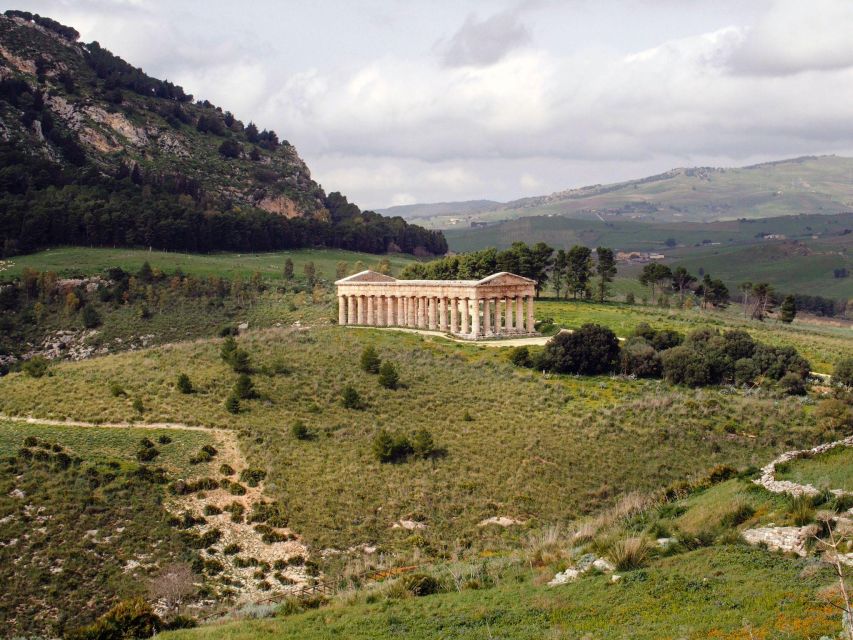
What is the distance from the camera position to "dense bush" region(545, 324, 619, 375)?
66.7 metres

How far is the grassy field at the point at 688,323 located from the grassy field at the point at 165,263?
121 feet

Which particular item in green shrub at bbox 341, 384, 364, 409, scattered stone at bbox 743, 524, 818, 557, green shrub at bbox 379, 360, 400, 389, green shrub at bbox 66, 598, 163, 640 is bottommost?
green shrub at bbox 66, 598, 163, 640

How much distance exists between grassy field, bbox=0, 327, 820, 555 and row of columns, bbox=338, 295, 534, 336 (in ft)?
30.8

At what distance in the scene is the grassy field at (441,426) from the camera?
45.5 m

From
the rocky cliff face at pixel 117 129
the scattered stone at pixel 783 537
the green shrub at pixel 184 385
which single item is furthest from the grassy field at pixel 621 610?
the rocky cliff face at pixel 117 129

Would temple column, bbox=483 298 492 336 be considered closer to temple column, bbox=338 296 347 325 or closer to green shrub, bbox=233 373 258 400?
temple column, bbox=338 296 347 325

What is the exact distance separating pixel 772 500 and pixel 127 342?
72.0 m

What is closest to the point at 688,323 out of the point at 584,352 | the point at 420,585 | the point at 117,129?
the point at 584,352

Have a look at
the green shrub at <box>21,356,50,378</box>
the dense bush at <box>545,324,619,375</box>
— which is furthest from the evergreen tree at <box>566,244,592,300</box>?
the green shrub at <box>21,356,50,378</box>

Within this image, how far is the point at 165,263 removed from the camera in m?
114

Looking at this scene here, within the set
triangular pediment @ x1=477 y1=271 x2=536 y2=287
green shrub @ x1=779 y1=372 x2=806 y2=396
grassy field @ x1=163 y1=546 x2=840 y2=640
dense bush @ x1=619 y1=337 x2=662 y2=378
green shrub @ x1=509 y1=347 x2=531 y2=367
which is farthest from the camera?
triangular pediment @ x1=477 y1=271 x2=536 y2=287

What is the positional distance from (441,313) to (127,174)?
3611 inches

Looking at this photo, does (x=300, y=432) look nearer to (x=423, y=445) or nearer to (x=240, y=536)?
(x=423, y=445)

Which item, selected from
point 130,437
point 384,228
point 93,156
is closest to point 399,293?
point 130,437
